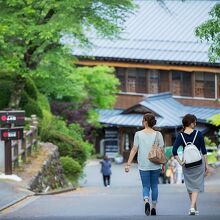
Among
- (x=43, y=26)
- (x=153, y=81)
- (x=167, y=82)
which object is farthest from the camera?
(x=153, y=81)

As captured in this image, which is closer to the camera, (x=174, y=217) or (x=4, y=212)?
(x=174, y=217)

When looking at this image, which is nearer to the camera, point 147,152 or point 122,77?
point 147,152

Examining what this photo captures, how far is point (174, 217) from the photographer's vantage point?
12266 millimetres

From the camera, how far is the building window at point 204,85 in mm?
57469

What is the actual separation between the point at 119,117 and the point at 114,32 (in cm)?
2761

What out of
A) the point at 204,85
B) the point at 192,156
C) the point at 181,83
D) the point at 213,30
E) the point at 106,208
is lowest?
the point at 106,208

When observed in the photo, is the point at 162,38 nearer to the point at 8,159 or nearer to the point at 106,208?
the point at 8,159

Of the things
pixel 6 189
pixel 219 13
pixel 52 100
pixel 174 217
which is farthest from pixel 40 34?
pixel 52 100

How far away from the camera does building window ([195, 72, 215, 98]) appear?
189 feet

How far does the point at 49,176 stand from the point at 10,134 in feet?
11.8

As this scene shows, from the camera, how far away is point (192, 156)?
12594mm

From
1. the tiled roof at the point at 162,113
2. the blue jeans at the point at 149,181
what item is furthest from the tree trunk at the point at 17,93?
the tiled roof at the point at 162,113

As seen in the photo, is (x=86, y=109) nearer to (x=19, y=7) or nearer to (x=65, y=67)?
(x=65, y=67)

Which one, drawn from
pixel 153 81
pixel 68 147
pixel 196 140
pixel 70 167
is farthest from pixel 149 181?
pixel 153 81
